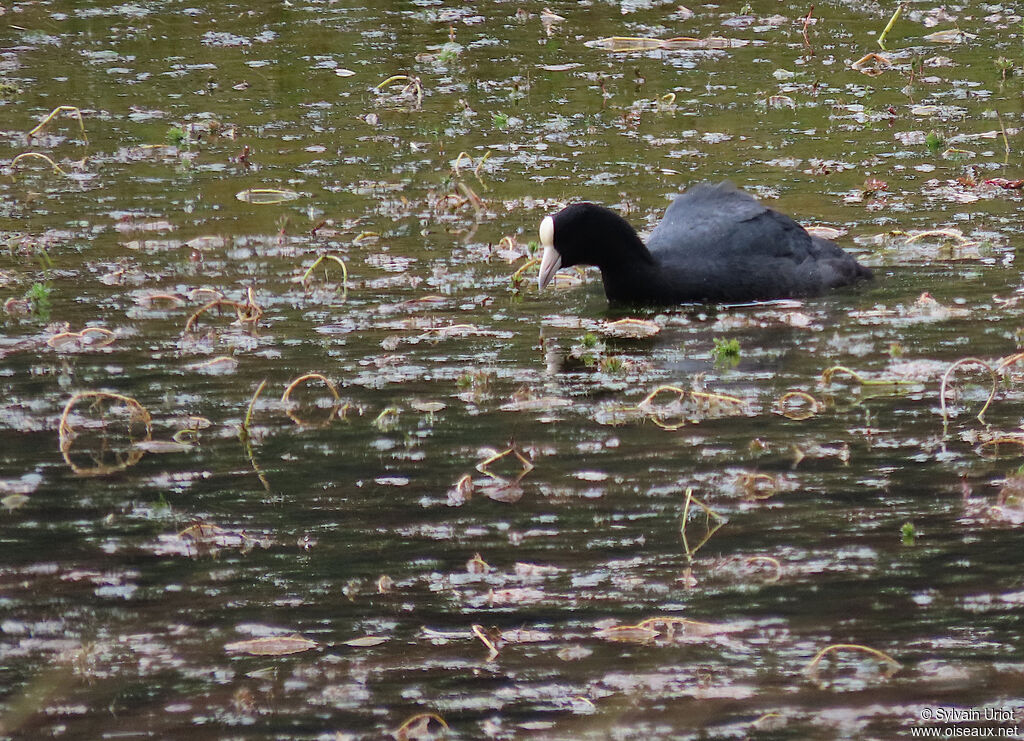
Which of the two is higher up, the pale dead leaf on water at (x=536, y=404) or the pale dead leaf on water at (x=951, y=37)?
the pale dead leaf on water at (x=951, y=37)

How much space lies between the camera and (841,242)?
11.9 meters

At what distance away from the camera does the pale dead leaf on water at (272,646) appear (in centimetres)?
619

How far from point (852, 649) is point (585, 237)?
16.8 ft

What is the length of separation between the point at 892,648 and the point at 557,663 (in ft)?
4.14

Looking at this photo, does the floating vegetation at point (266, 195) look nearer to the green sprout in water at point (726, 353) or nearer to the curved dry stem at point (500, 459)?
the green sprout in water at point (726, 353)

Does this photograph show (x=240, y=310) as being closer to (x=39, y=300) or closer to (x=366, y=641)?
(x=39, y=300)

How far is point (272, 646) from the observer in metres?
6.22

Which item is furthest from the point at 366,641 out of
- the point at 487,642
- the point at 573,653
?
the point at 573,653

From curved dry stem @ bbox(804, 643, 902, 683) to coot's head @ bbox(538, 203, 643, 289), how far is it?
16.4ft

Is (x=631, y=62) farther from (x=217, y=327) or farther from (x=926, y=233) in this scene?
(x=217, y=327)

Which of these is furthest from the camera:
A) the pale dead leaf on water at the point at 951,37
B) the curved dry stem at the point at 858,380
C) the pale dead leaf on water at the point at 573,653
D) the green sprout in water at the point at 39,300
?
the pale dead leaf on water at the point at 951,37

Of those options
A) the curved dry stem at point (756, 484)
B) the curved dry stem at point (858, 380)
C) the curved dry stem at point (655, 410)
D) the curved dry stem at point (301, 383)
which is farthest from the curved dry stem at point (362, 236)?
the curved dry stem at point (756, 484)

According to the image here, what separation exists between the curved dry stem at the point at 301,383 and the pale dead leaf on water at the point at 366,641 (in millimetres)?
2353

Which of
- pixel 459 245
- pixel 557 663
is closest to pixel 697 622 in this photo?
pixel 557 663
